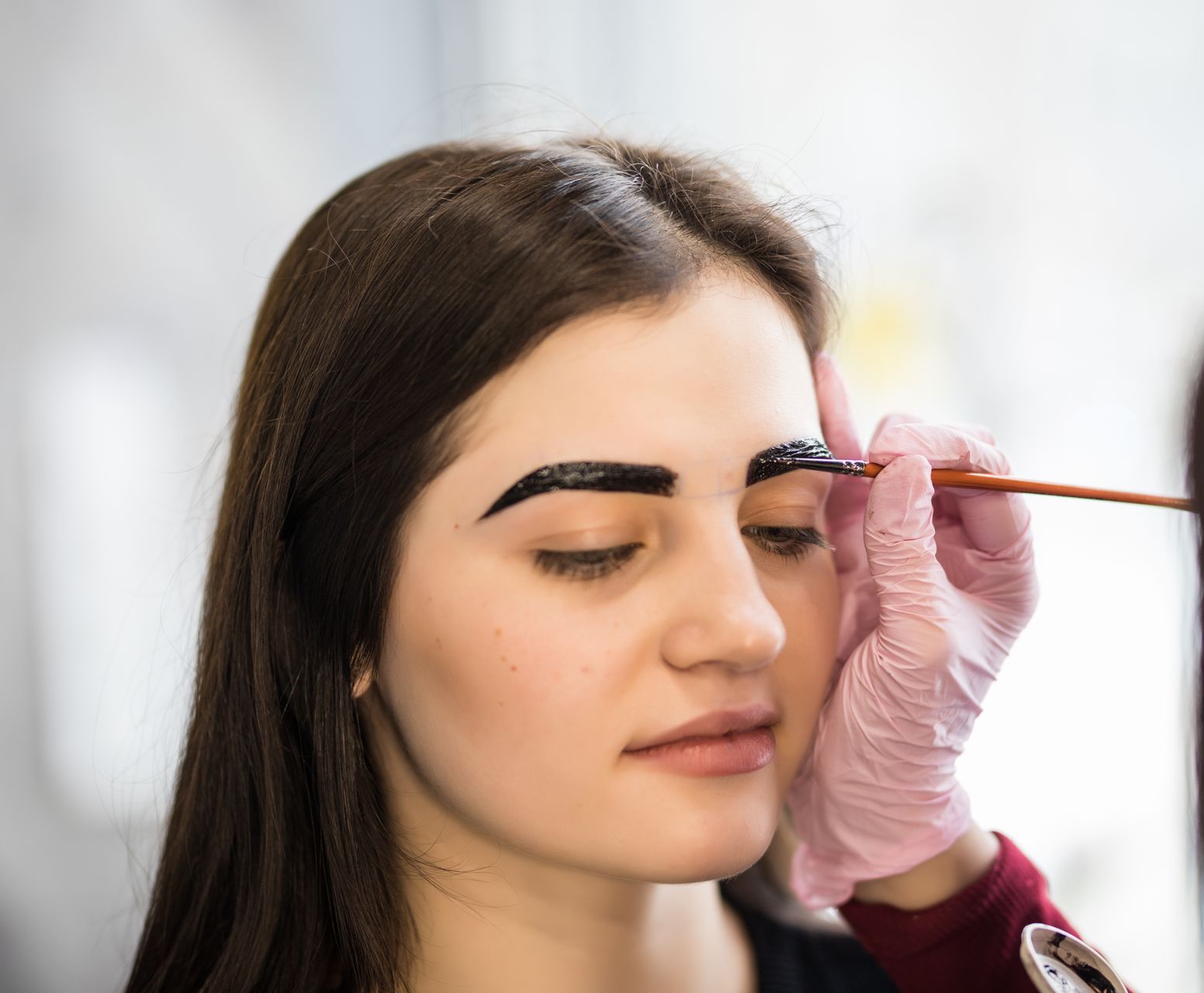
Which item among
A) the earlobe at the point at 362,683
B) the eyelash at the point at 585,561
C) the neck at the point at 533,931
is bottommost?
the neck at the point at 533,931

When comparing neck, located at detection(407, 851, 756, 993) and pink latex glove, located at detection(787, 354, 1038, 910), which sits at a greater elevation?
pink latex glove, located at detection(787, 354, 1038, 910)

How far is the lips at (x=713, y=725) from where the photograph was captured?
0.90 metres

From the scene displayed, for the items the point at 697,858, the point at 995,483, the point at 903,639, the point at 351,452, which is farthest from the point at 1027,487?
the point at 351,452

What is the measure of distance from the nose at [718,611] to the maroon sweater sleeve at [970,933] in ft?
1.48

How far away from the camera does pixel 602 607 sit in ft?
2.94

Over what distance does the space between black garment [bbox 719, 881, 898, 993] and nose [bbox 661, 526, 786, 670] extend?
1.68ft

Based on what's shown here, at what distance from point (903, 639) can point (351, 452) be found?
55 cm

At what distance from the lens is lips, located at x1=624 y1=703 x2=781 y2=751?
0.90 m

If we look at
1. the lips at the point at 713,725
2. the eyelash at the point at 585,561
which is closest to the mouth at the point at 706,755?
the lips at the point at 713,725

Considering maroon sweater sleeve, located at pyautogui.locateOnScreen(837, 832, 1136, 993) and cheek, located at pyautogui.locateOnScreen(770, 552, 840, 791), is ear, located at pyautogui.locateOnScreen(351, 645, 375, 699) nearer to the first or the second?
cheek, located at pyautogui.locateOnScreen(770, 552, 840, 791)

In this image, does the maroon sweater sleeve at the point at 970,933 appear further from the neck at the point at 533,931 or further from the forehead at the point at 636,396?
the forehead at the point at 636,396

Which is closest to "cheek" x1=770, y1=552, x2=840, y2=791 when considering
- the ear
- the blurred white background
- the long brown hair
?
the long brown hair

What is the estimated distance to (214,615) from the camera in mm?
1125

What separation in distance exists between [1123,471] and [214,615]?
126 centimetres
